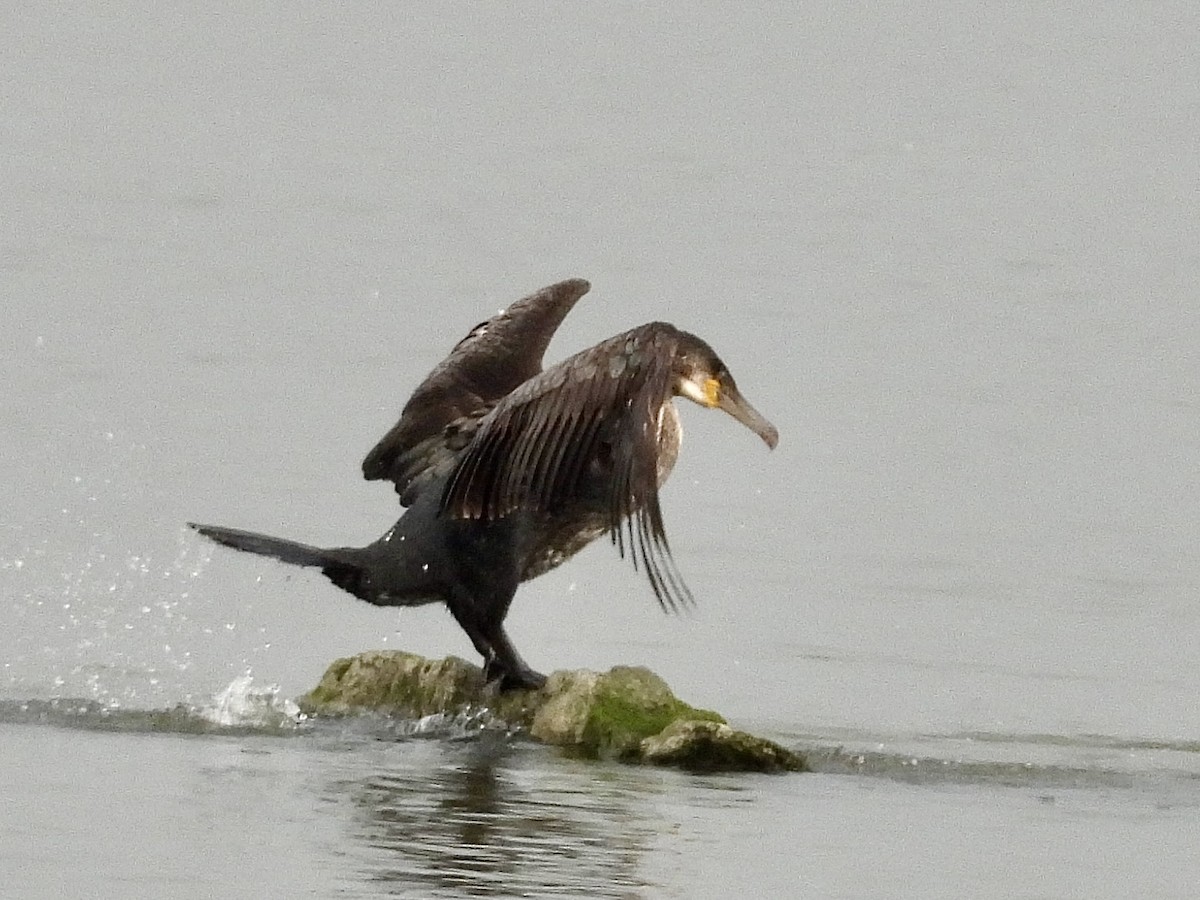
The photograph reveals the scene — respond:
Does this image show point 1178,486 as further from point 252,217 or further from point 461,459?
point 252,217

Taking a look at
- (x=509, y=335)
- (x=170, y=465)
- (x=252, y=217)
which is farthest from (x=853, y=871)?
(x=252, y=217)

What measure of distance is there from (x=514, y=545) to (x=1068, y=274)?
17.6 metres

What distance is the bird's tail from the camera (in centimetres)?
1132

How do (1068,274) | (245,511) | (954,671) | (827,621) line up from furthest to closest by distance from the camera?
(1068,274) → (245,511) → (827,621) → (954,671)

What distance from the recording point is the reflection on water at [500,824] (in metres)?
8.45

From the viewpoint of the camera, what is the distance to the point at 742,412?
11.0 metres

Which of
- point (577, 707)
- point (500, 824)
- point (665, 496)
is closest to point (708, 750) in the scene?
point (577, 707)

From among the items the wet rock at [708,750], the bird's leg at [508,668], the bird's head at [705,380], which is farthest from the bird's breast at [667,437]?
the wet rock at [708,750]

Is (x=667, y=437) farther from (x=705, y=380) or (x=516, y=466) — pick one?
(x=516, y=466)

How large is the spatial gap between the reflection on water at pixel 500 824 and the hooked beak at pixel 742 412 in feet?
3.83

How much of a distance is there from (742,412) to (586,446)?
59cm

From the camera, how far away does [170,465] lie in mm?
16859

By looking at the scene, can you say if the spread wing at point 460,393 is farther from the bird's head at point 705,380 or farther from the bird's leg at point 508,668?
the bird's head at point 705,380

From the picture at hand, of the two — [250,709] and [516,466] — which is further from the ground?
[516,466]
